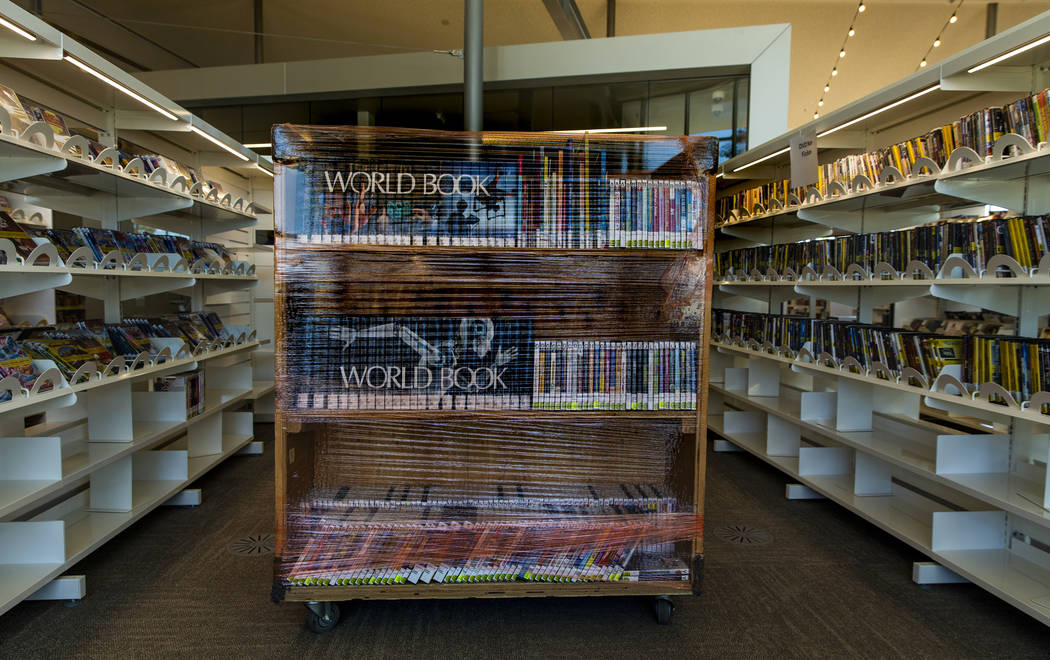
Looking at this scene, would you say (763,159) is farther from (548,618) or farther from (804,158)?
(548,618)

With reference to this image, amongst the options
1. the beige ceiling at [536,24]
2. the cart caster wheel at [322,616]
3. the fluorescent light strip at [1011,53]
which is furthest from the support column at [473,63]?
the beige ceiling at [536,24]

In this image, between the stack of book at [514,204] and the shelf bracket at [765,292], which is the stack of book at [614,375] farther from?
the shelf bracket at [765,292]

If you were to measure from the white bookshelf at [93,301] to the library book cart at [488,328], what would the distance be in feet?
2.96

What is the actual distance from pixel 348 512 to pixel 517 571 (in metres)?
0.61

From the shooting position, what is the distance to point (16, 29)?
5.78 feet

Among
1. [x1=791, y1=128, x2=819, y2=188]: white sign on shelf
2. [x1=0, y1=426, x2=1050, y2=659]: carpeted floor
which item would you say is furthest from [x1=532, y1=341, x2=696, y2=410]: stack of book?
[x1=791, y1=128, x2=819, y2=188]: white sign on shelf

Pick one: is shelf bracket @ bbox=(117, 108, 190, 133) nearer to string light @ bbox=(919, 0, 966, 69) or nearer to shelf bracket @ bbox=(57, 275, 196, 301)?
shelf bracket @ bbox=(57, 275, 196, 301)

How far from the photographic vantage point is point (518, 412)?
6.51 ft

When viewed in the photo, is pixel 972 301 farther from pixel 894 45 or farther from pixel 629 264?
pixel 894 45

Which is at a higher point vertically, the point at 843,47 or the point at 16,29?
the point at 843,47

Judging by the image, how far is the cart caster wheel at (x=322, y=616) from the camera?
1960mm

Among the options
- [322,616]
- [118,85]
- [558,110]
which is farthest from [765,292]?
[118,85]

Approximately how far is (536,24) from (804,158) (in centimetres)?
483

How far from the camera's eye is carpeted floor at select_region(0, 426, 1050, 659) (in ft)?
6.23
